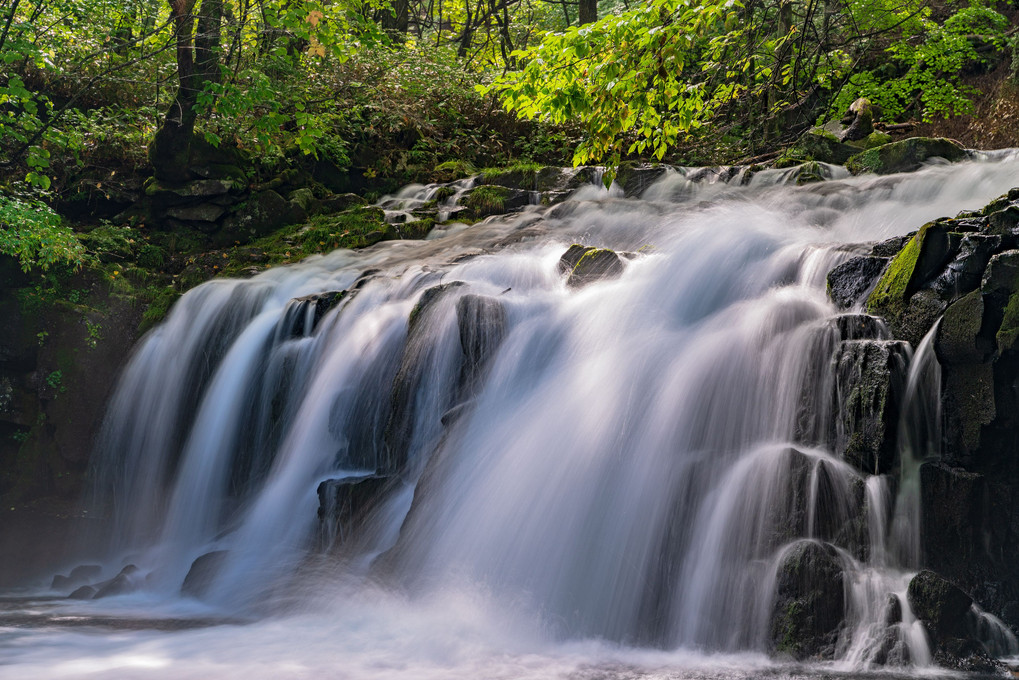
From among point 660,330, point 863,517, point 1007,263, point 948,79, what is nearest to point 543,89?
point 660,330

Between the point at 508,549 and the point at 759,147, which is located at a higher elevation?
the point at 759,147

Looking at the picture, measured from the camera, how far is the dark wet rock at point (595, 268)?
7.22 meters

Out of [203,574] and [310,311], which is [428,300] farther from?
[203,574]

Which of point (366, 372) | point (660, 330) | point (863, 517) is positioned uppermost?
point (660, 330)

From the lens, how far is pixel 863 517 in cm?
391

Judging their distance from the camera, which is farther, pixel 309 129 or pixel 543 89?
pixel 309 129

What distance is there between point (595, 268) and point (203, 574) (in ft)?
14.1

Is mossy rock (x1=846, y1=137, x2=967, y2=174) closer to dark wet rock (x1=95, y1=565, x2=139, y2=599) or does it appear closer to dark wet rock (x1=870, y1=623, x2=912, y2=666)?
dark wet rock (x1=870, y1=623, x2=912, y2=666)

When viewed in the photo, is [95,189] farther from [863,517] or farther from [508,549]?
[863,517]

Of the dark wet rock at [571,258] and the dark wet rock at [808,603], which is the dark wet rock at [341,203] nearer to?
the dark wet rock at [571,258]

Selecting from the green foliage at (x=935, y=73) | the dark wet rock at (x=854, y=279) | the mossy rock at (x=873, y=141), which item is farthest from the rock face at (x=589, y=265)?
the green foliage at (x=935, y=73)

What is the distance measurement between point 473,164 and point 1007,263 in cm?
1054

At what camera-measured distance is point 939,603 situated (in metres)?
3.46

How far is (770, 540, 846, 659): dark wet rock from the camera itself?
360cm
